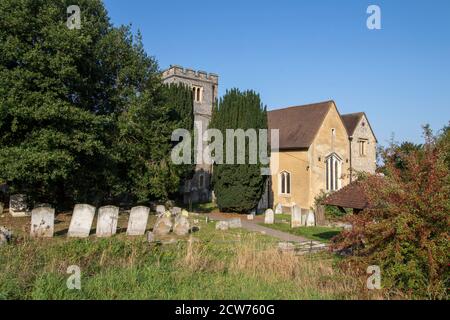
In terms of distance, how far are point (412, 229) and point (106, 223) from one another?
1069 cm

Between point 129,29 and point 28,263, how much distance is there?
16377 millimetres

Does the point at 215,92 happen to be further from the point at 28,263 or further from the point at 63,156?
the point at 28,263

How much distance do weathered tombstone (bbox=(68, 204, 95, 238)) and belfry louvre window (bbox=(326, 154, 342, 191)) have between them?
22722mm

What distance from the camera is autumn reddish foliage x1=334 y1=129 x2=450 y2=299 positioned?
22.4ft

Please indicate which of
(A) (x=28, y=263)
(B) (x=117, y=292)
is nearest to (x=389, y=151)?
(B) (x=117, y=292)

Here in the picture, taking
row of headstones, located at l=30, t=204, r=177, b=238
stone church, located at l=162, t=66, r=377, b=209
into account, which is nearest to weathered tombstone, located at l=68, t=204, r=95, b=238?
row of headstones, located at l=30, t=204, r=177, b=238

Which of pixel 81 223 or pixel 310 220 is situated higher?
pixel 81 223

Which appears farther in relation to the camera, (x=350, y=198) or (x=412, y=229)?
(x=350, y=198)

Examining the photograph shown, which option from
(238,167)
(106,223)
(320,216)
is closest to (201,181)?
(238,167)

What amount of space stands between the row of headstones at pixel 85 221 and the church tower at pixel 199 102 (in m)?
17.1

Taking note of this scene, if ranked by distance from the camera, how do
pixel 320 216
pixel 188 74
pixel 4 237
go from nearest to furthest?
1. pixel 4 237
2. pixel 320 216
3. pixel 188 74

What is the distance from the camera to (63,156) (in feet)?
50.5

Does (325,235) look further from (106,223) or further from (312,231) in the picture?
(106,223)

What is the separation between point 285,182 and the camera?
32.6 meters
